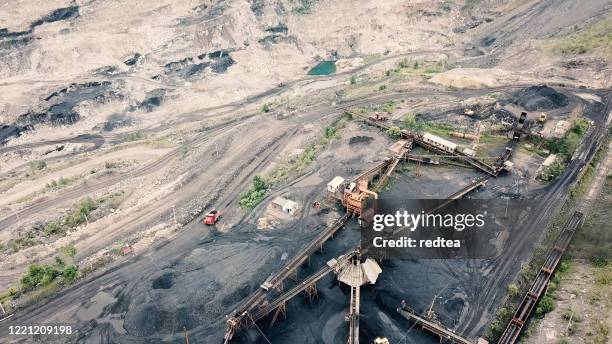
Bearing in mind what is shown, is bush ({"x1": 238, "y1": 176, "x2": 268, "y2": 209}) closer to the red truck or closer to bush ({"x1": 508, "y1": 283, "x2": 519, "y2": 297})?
the red truck

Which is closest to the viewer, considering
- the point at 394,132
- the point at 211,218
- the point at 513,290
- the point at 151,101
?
the point at 513,290

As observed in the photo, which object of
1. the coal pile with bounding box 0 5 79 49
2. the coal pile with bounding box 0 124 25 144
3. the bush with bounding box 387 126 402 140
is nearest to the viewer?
the bush with bounding box 387 126 402 140

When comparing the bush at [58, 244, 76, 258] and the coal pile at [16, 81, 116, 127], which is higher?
the coal pile at [16, 81, 116, 127]

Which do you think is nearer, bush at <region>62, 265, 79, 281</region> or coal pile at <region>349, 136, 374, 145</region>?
bush at <region>62, 265, 79, 281</region>

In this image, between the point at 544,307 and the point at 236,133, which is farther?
the point at 236,133

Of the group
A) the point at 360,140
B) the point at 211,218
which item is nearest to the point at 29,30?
the point at 211,218

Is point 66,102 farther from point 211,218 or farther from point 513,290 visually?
point 513,290

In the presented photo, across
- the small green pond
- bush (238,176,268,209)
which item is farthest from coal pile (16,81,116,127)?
bush (238,176,268,209)
